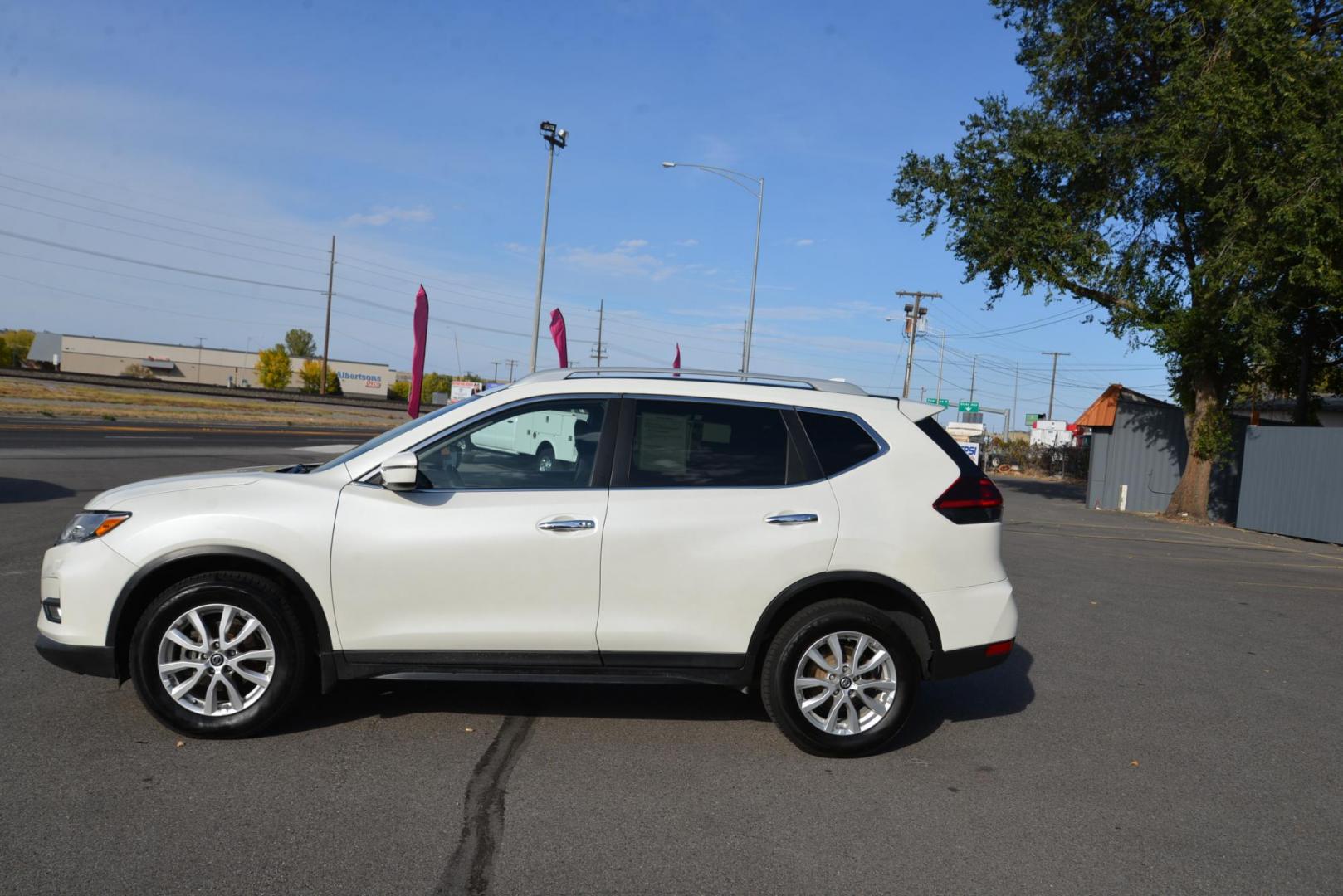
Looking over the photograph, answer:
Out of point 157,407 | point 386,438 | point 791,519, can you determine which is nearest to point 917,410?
point 791,519

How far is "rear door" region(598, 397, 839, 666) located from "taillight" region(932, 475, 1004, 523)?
1.96ft

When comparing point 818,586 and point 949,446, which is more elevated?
point 949,446

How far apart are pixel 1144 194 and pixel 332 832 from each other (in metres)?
24.8

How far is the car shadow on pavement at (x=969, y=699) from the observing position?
5.79 m

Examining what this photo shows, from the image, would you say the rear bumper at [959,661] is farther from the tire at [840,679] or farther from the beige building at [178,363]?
the beige building at [178,363]

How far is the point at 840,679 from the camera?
16.8 feet

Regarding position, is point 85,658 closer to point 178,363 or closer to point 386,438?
point 386,438

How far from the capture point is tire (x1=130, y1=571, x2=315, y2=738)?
4832 mm

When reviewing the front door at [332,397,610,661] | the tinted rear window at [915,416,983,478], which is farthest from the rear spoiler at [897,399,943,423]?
the front door at [332,397,610,661]

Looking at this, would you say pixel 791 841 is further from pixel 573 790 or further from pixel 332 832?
pixel 332 832

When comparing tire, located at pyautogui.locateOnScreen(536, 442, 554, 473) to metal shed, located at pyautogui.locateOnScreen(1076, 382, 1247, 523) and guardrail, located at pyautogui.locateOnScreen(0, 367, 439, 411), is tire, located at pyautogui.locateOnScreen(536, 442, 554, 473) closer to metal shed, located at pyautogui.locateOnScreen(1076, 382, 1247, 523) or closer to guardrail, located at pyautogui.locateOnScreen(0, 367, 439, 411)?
metal shed, located at pyautogui.locateOnScreen(1076, 382, 1247, 523)

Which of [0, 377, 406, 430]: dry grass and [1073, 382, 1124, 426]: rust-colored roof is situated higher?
[1073, 382, 1124, 426]: rust-colored roof

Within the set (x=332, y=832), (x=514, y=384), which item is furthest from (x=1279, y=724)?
(x=332, y=832)

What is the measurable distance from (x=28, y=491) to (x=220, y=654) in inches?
429
